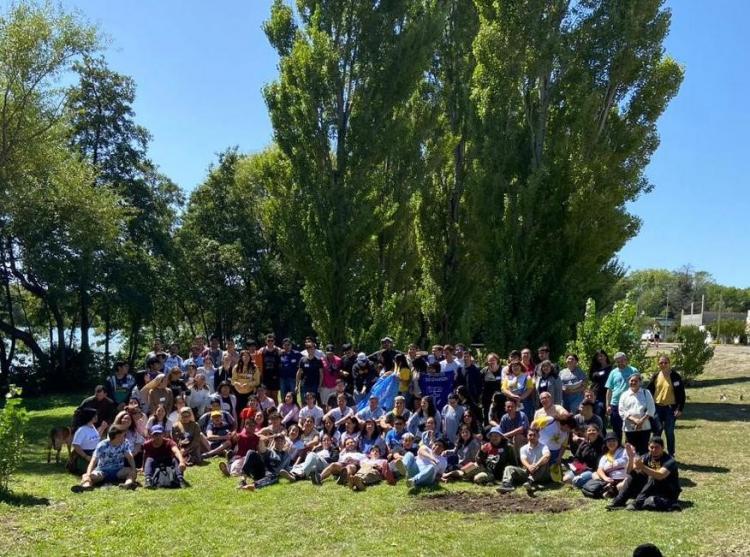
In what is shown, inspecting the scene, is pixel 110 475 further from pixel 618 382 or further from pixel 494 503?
pixel 618 382

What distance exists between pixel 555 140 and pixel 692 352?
9983mm

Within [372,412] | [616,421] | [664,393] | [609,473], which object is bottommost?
[609,473]

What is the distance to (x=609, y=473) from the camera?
8.64m

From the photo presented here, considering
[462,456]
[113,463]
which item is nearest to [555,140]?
[462,456]

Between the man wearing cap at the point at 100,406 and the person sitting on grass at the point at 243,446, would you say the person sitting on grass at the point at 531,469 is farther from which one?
the man wearing cap at the point at 100,406

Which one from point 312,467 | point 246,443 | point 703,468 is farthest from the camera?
point 246,443

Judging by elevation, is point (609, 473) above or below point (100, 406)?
below

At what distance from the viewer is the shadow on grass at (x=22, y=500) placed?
8.28 metres

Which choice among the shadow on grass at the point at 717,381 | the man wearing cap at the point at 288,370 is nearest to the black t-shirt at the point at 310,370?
the man wearing cap at the point at 288,370

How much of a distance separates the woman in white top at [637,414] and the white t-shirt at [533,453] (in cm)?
120

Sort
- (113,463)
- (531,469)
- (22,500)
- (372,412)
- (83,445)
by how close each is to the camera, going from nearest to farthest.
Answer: (22,500) < (531,469) < (113,463) < (83,445) < (372,412)

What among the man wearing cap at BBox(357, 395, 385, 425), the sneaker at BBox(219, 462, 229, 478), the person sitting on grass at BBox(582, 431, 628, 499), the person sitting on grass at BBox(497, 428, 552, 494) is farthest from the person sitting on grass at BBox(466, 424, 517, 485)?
the sneaker at BBox(219, 462, 229, 478)

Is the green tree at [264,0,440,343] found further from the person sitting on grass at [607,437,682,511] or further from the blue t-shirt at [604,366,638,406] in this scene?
the person sitting on grass at [607,437,682,511]

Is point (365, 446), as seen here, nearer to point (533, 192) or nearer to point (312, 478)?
point (312, 478)
